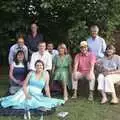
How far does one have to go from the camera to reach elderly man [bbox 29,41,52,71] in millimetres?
10539

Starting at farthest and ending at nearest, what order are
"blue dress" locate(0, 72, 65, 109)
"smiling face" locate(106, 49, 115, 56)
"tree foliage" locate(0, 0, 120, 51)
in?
"tree foliage" locate(0, 0, 120, 51) → "smiling face" locate(106, 49, 115, 56) → "blue dress" locate(0, 72, 65, 109)

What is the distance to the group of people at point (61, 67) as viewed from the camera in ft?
32.3

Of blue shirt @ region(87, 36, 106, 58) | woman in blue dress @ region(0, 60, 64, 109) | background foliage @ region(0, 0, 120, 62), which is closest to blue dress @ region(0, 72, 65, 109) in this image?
woman in blue dress @ region(0, 60, 64, 109)

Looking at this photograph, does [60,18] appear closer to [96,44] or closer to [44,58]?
[96,44]

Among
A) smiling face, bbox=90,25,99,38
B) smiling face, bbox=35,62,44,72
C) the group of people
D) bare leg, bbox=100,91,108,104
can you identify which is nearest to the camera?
smiling face, bbox=35,62,44,72

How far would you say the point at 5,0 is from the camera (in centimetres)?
1143

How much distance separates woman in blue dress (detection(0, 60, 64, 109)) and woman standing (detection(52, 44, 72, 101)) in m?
0.70

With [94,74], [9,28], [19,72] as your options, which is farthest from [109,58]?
[9,28]

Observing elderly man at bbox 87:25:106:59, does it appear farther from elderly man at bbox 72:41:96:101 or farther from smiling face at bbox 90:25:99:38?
elderly man at bbox 72:41:96:101

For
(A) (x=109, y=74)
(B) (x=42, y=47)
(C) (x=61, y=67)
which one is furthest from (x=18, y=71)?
(A) (x=109, y=74)

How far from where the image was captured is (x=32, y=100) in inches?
368

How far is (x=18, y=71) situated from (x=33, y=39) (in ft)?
3.12

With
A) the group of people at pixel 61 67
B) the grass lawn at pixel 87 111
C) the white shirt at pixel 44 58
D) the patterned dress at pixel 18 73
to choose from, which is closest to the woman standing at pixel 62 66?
the group of people at pixel 61 67

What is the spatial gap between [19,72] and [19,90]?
86 cm
